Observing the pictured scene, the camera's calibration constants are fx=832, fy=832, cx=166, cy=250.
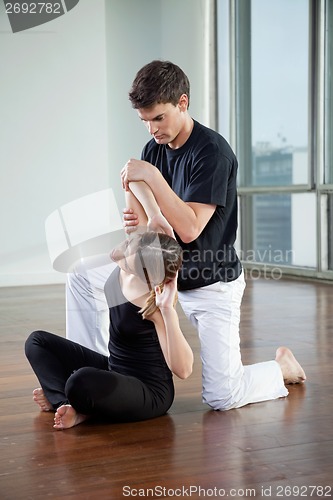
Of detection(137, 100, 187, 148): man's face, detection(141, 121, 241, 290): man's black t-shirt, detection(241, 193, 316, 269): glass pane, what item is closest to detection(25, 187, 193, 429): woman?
detection(141, 121, 241, 290): man's black t-shirt

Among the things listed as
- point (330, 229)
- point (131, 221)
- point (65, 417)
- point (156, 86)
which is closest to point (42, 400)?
point (65, 417)

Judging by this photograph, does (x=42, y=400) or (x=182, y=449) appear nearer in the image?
(x=182, y=449)

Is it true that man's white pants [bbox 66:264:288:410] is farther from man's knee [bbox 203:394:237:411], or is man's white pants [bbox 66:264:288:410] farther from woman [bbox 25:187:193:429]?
woman [bbox 25:187:193:429]

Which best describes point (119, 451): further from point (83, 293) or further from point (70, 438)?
point (83, 293)

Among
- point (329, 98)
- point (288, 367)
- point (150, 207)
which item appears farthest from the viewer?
point (329, 98)

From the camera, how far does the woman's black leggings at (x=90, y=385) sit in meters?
2.31

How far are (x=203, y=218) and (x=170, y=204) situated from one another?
0.13 metres

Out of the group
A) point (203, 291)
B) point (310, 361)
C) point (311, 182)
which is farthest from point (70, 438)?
point (311, 182)

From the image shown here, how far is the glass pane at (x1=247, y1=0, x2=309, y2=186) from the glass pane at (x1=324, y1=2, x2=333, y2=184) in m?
0.25

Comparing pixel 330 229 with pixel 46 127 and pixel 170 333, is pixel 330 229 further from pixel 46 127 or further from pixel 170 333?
pixel 170 333

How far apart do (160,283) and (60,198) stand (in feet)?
14.6

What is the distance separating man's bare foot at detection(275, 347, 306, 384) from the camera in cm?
287

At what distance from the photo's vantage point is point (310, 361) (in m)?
3.28

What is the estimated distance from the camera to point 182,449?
2131 millimetres
